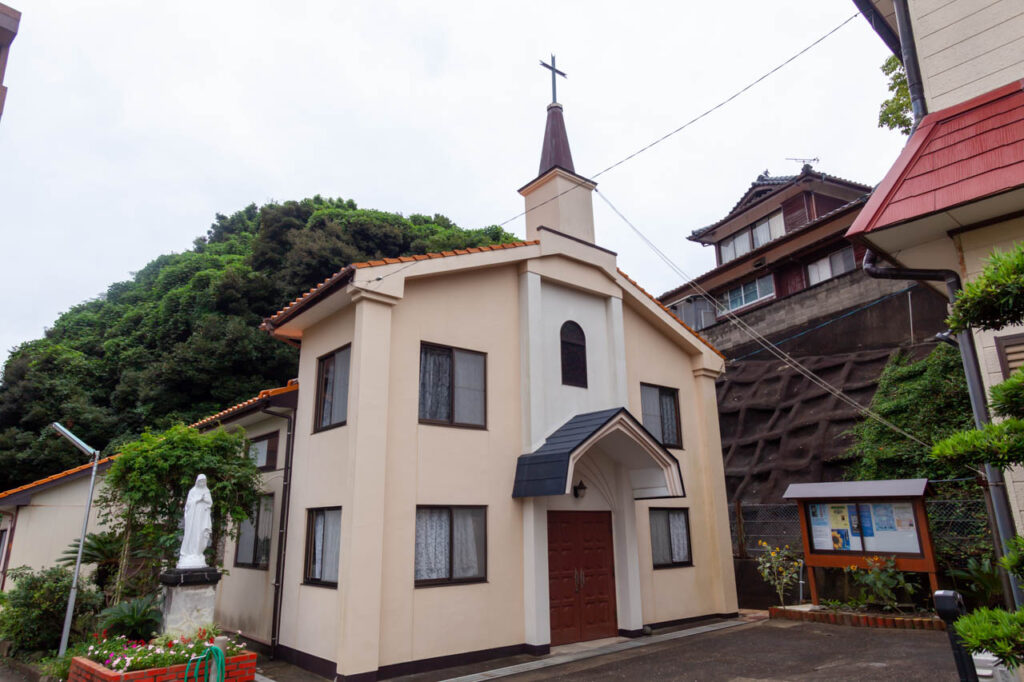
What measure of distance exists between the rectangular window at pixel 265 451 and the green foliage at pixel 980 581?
12545 millimetres

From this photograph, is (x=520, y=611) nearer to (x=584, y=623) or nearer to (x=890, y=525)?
(x=584, y=623)

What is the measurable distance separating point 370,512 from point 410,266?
390 cm

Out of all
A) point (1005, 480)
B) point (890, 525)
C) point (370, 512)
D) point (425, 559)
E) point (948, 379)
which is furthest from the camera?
point (948, 379)

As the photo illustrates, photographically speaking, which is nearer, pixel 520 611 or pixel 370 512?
pixel 370 512

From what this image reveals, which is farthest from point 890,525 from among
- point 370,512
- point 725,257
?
point 725,257

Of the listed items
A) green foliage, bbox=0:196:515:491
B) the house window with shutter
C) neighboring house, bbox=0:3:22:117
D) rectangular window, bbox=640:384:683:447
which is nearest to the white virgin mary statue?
neighboring house, bbox=0:3:22:117

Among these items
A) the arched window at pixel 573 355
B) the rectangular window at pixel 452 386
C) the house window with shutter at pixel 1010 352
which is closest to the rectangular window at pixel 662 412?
the arched window at pixel 573 355

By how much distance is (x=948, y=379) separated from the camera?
14984mm

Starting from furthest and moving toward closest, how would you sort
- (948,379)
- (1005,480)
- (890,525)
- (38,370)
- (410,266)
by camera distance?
1. (38,370)
2. (948,379)
3. (890,525)
4. (410,266)
5. (1005,480)

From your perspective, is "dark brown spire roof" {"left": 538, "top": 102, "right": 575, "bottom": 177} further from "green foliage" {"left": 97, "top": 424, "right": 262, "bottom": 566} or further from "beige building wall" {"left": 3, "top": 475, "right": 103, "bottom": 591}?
"beige building wall" {"left": 3, "top": 475, "right": 103, "bottom": 591}

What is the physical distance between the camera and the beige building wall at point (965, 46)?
6469mm

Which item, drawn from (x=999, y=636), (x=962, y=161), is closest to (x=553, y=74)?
(x=962, y=161)

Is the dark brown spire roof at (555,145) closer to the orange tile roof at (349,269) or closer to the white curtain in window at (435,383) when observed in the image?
the orange tile roof at (349,269)

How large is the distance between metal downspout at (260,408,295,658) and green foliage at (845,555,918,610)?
403 inches
